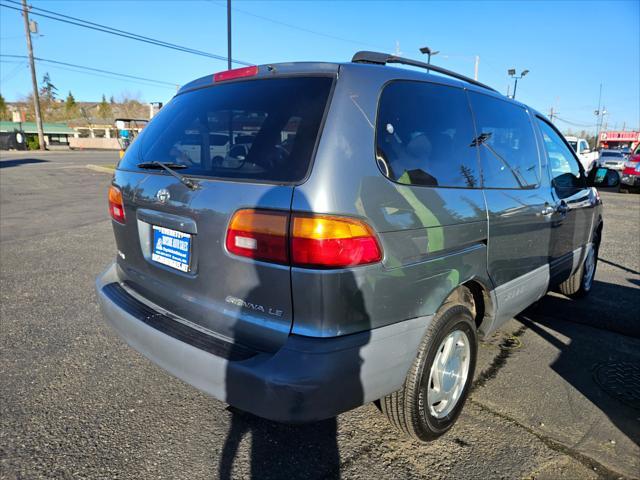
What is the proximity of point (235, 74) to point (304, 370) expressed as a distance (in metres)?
1.62

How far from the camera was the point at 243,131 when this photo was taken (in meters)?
2.26

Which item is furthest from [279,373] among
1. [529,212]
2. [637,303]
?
[637,303]

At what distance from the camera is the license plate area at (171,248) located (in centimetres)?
217

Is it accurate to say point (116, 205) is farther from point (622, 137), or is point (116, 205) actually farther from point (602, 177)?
point (622, 137)

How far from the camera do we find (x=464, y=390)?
2629mm

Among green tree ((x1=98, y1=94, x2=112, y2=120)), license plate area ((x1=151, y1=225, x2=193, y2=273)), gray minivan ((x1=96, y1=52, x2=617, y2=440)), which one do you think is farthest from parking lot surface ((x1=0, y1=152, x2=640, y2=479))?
green tree ((x1=98, y1=94, x2=112, y2=120))

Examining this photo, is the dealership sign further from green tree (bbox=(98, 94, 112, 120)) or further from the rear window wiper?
green tree (bbox=(98, 94, 112, 120))

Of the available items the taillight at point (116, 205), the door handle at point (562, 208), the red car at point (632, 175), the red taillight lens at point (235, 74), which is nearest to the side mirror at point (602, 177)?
the door handle at point (562, 208)

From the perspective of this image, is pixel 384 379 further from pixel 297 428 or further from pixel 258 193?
pixel 258 193

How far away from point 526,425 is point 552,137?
2.56 m

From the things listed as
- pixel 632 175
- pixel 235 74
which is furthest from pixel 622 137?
pixel 235 74

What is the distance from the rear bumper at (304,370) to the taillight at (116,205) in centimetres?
89

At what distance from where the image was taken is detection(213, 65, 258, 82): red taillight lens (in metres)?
2.35

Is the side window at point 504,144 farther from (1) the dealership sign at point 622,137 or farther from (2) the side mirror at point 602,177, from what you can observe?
(1) the dealership sign at point 622,137
